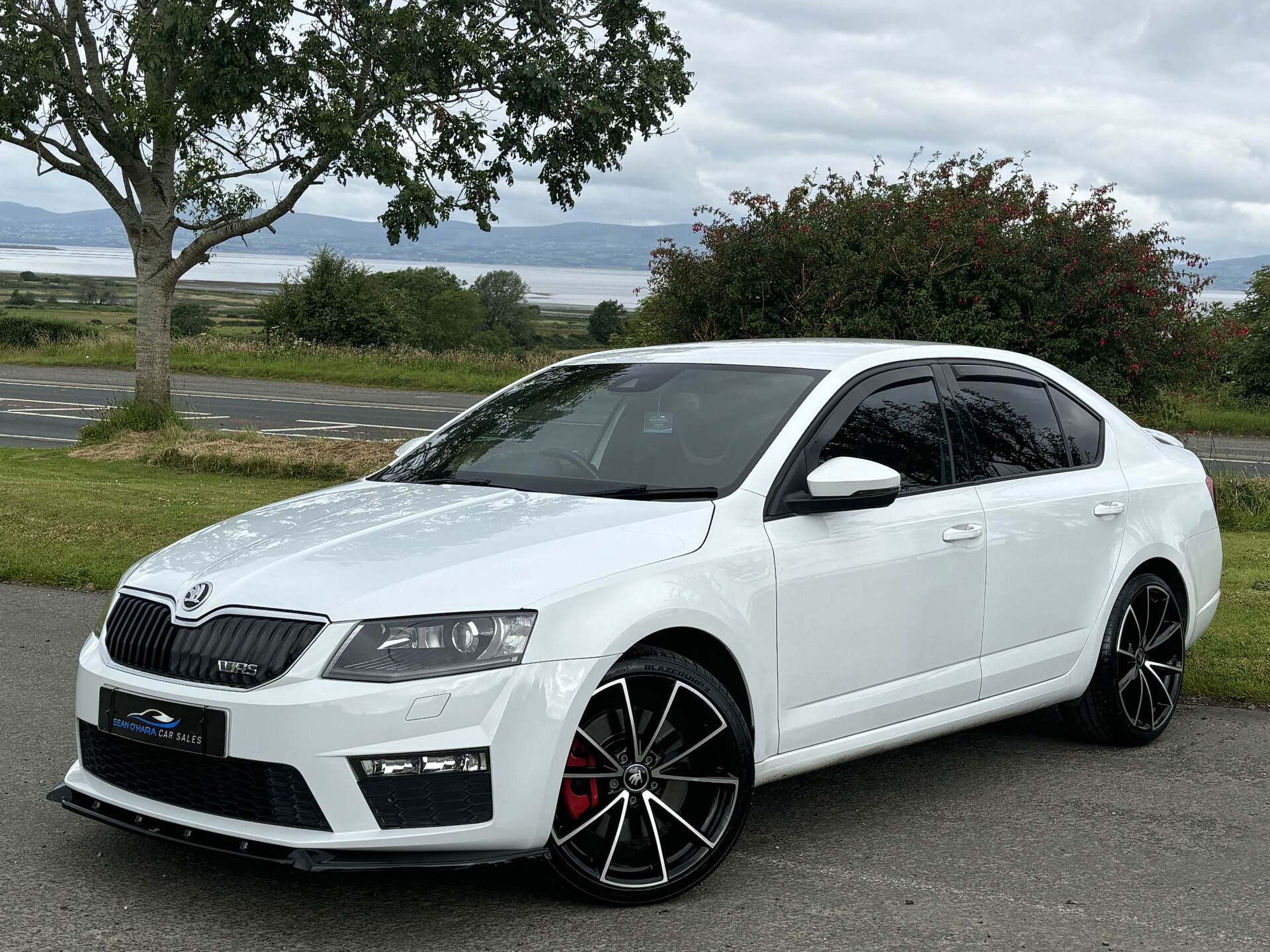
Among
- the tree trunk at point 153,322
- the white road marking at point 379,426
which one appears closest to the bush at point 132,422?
the tree trunk at point 153,322

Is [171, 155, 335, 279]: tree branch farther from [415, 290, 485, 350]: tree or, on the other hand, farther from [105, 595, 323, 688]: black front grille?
[415, 290, 485, 350]: tree

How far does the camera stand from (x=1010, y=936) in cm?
389

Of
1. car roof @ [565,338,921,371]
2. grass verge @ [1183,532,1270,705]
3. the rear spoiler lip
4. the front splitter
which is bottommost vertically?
grass verge @ [1183,532,1270,705]

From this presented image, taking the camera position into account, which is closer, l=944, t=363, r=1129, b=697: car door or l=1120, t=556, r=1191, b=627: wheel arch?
l=944, t=363, r=1129, b=697: car door

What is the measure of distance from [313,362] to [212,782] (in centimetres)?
3533

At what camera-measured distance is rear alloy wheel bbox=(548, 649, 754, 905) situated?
3977 millimetres

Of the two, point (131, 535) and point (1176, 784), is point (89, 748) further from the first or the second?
point (131, 535)

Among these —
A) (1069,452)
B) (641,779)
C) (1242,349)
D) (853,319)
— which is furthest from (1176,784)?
(1242,349)

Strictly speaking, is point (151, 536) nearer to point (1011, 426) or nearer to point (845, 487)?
point (1011, 426)

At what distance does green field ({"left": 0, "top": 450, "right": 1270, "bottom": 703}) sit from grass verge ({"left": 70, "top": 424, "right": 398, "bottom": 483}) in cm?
33

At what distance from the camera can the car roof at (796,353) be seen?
5.24 meters

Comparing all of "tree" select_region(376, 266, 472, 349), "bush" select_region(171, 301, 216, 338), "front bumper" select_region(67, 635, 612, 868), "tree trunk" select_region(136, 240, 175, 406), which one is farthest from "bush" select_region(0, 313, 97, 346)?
"tree" select_region(376, 266, 472, 349)

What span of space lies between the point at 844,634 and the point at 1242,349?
29.7 meters

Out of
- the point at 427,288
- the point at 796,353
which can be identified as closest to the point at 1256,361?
the point at 796,353
